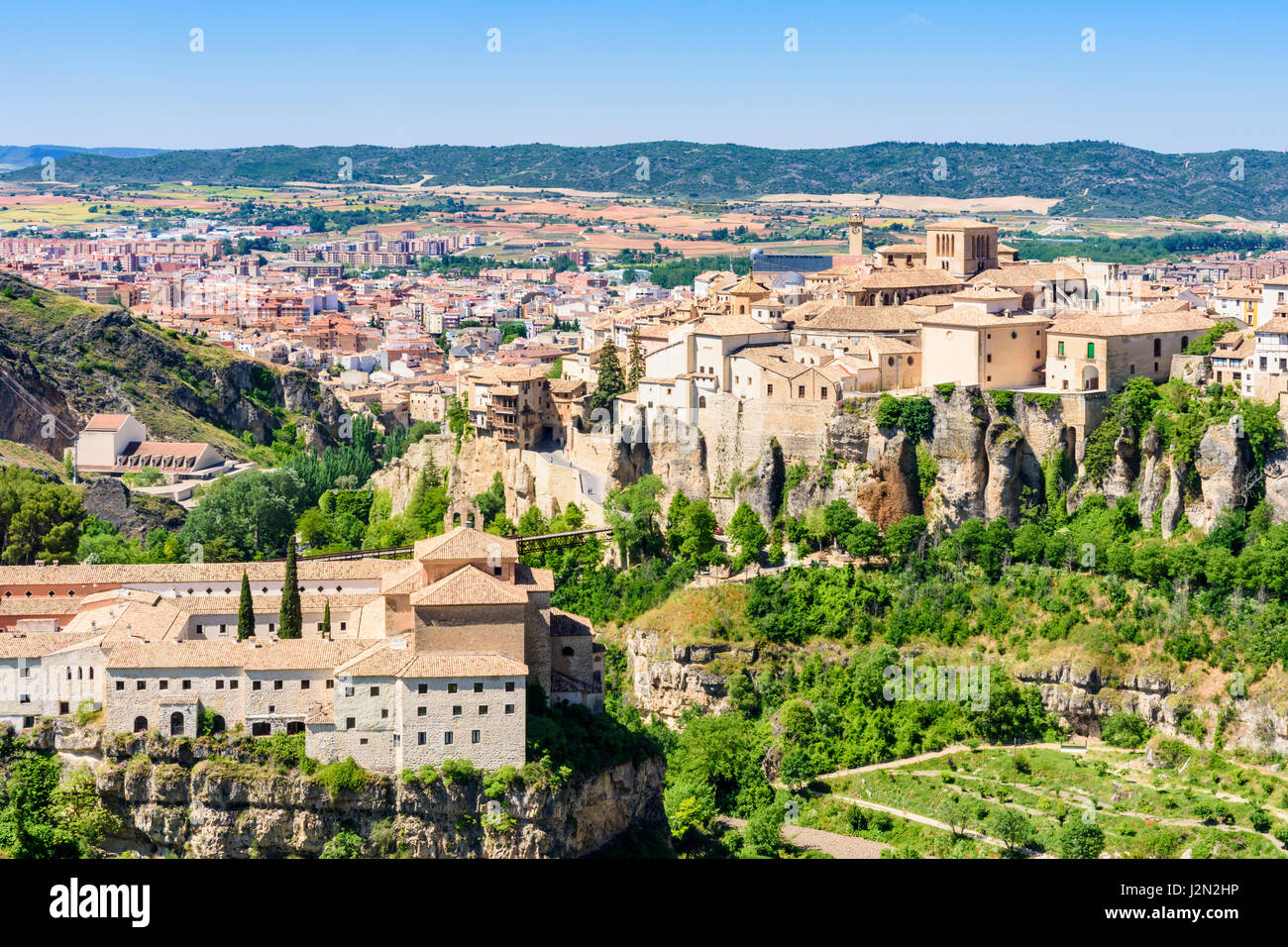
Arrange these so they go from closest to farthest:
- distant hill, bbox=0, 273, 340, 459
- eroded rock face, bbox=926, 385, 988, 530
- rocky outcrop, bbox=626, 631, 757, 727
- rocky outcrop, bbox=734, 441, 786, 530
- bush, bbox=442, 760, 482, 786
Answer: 1. bush, bbox=442, 760, 482, 786
2. rocky outcrop, bbox=626, 631, 757, 727
3. eroded rock face, bbox=926, 385, 988, 530
4. rocky outcrop, bbox=734, 441, 786, 530
5. distant hill, bbox=0, 273, 340, 459

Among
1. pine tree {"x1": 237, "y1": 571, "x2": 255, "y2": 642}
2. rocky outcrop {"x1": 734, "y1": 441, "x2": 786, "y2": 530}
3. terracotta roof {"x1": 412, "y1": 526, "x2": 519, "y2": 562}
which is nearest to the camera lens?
terracotta roof {"x1": 412, "y1": 526, "x2": 519, "y2": 562}

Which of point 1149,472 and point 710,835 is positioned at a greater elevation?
point 1149,472

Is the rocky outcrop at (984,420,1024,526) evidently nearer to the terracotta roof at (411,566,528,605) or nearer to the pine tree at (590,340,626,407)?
the pine tree at (590,340,626,407)

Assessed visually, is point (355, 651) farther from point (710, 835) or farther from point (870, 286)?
point (870, 286)

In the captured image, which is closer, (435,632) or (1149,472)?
(435,632)

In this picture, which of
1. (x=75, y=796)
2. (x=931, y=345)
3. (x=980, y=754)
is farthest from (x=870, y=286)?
(x=75, y=796)

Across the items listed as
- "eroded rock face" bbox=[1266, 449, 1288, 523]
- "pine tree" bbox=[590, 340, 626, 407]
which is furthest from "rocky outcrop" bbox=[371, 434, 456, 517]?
"eroded rock face" bbox=[1266, 449, 1288, 523]

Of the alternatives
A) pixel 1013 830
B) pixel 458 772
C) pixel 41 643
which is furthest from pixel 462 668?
pixel 1013 830
